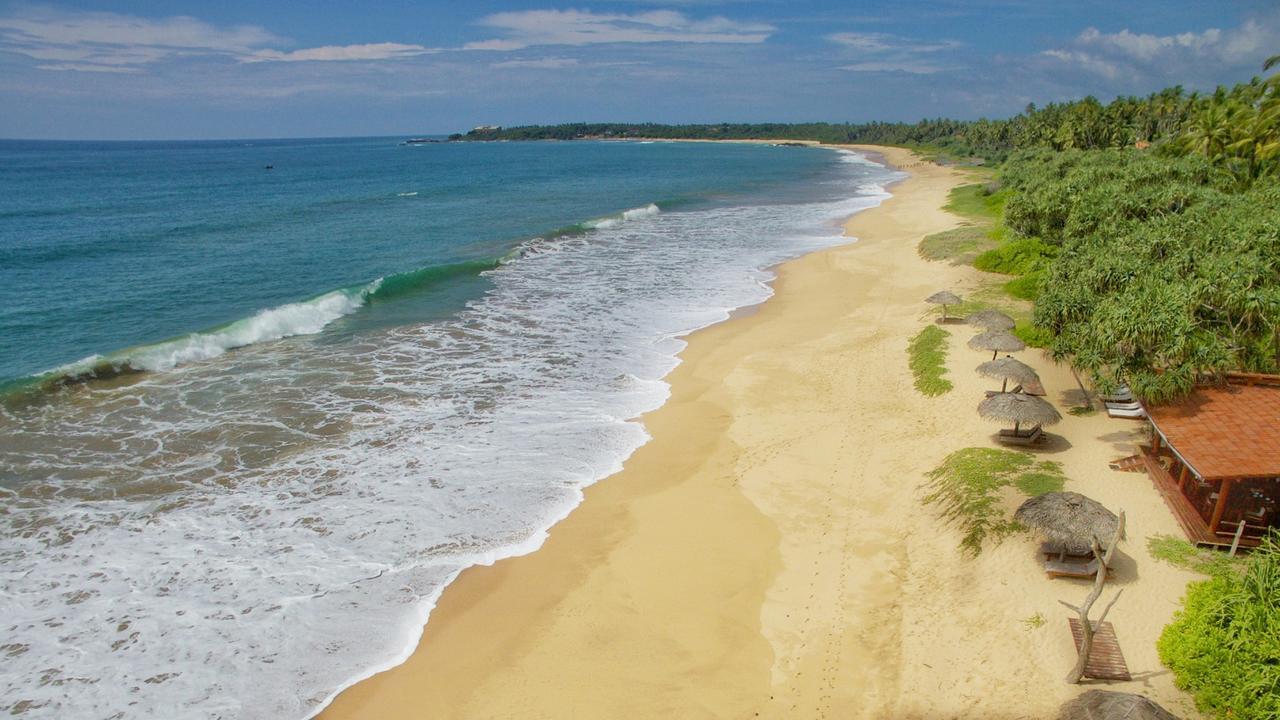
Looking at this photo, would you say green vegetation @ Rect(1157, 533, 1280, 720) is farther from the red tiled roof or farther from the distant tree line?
the distant tree line

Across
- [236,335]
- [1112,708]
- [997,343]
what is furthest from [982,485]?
[236,335]

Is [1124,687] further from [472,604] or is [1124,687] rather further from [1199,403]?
[472,604]

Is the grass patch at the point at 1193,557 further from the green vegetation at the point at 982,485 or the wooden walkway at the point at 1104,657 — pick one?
the wooden walkway at the point at 1104,657

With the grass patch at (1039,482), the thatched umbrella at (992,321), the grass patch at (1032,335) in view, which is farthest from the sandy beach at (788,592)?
the thatched umbrella at (992,321)

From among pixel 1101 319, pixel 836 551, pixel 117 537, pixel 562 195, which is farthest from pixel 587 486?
pixel 562 195

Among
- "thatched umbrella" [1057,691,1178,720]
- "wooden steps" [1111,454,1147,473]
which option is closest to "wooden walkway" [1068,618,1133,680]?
"thatched umbrella" [1057,691,1178,720]
